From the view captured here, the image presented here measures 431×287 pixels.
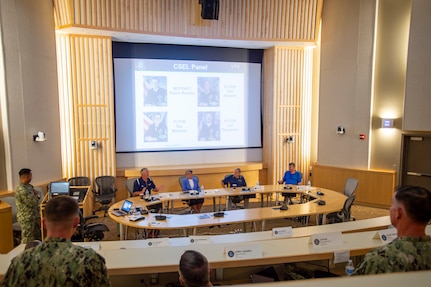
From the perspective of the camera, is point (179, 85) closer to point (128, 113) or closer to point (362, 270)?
point (128, 113)

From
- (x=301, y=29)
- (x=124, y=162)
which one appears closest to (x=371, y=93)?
(x=301, y=29)

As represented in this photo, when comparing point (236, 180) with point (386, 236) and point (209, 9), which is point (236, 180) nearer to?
point (209, 9)

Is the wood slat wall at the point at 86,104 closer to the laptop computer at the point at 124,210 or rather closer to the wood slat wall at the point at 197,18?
the wood slat wall at the point at 197,18

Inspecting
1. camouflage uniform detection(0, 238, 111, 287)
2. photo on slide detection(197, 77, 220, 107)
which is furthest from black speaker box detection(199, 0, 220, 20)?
camouflage uniform detection(0, 238, 111, 287)

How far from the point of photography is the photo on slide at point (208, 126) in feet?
30.1

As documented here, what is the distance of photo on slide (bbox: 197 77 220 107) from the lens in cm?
905

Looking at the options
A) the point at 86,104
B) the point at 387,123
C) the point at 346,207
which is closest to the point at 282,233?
the point at 346,207

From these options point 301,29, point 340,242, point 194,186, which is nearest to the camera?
point 340,242

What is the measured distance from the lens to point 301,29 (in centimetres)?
912

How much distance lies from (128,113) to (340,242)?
6798 mm

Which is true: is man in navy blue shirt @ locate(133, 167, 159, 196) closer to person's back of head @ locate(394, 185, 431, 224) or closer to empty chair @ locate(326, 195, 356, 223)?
empty chair @ locate(326, 195, 356, 223)

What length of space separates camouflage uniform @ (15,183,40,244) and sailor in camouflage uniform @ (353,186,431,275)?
199 inches

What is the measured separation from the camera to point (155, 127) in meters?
8.82

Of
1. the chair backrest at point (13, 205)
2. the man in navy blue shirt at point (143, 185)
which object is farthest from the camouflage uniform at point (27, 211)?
the man in navy blue shirt at point (143, 185)
